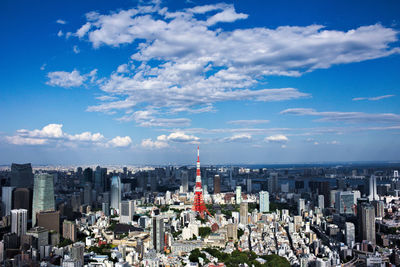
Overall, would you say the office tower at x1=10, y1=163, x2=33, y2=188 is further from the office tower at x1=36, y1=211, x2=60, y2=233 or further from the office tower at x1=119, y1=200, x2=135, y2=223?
the office tower at x1=36, y1=211, x2=60, y2=233

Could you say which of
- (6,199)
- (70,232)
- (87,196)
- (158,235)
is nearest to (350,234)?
(158,235)

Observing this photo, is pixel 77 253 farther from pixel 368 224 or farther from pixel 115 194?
pixel 115 194

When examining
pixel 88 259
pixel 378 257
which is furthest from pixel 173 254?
pixel 378 257

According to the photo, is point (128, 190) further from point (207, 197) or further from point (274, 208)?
point (274, 208)

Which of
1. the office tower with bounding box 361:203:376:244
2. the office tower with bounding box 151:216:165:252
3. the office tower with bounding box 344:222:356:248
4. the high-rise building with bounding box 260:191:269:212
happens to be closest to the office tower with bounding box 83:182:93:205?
the high-rise building with bounding box 260:191:269:212

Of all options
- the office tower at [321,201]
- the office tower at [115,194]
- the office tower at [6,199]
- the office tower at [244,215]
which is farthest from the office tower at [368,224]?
the office tower at [6,199]

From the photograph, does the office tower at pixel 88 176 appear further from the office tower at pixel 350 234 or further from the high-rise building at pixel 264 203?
the office tower at pixel 350 234

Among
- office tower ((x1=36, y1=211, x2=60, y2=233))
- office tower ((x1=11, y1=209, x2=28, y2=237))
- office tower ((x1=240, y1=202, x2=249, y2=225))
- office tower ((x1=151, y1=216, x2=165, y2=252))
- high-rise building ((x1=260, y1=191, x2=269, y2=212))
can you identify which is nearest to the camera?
office tower ((x1=151, y1=216, x2=165, y2=252))
